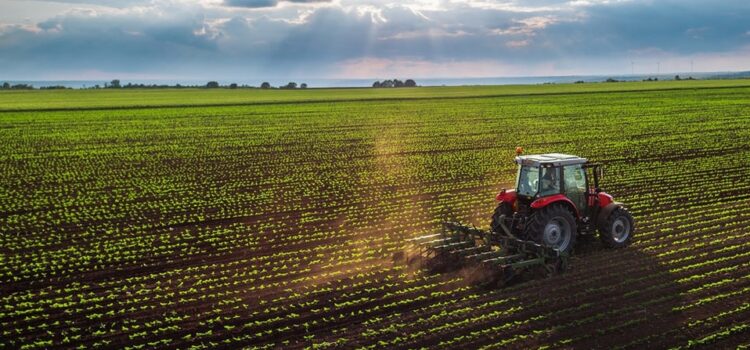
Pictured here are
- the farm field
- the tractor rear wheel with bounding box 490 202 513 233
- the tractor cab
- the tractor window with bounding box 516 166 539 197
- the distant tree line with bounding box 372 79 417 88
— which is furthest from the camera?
the distant tree line with bounding box 372 79 417 88

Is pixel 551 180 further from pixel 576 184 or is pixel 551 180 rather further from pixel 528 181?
pixel 576 184

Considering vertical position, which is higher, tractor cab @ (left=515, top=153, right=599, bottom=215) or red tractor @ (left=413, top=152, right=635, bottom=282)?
tractor cab @ (left=515, top=153, right=599, bottom=215)

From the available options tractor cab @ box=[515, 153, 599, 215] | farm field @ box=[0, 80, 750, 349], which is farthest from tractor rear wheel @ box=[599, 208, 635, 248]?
tractor cab @ box=[515, 153, 599, 215]

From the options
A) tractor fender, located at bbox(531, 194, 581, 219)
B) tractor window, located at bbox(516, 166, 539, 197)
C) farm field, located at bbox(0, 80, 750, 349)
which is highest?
tractor window, located at bbox(516, 166, 539, 197)

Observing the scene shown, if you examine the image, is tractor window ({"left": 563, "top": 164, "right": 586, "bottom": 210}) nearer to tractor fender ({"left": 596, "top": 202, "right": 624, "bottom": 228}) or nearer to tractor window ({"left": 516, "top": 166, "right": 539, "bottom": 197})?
tractor fender ({"left": 596, "top": 202, "right": 624, "bottom": 228})

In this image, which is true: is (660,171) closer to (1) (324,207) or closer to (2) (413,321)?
(1) (324,207)

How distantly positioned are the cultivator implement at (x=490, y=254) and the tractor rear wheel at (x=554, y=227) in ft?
0.97

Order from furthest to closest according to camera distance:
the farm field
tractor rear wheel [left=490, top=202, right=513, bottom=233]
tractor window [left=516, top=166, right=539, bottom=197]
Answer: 1. tractor rear wheel [left=490, top=202, right=513, bottom=233]
2. tractor window [left=516, top=166, right=539, bottom=197]
3. the farm field

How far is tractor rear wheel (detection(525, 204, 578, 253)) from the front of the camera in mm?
13492

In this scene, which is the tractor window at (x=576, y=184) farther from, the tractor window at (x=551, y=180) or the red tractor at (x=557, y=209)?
the tractor window at (x=551, y=180)

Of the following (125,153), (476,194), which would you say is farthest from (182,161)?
(476,194)

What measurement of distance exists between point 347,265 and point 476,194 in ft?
27.7

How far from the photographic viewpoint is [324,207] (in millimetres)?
20391

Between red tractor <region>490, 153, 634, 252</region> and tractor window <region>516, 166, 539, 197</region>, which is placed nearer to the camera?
red tractor <region>490, 153, 634, 252</region>
